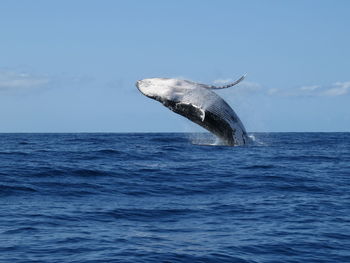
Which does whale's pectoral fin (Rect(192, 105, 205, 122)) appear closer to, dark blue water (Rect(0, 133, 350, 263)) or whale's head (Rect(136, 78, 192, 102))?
whale's head (Rect(136, 78, 192, 102))

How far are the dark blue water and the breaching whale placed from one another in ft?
8.79

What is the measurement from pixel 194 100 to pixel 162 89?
57.3 inches

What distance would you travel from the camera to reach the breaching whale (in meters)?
22.9

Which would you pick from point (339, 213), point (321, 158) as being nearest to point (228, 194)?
point (339, 213)

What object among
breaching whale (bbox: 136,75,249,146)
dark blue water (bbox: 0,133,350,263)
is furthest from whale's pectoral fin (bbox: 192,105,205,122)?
dark blue water (bbox: 0,133,350,263)

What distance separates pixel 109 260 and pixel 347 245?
430 cm

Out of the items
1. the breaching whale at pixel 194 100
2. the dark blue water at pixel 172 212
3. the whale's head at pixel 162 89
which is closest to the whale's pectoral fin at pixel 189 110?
the breaching whale at pixel 194 100

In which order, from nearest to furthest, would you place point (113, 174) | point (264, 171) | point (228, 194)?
point (228, 194)
point (113, 174)
point (264, 171)

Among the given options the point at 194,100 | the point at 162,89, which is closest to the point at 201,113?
the point at 194,100

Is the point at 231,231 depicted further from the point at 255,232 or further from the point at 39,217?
the point at 39,217

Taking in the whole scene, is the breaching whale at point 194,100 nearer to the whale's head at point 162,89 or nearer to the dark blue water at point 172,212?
the whale's head at point 162,89

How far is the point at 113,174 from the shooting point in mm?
19219

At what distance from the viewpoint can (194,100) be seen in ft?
76.8

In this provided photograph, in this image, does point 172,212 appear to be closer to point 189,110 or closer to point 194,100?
point 194,100
